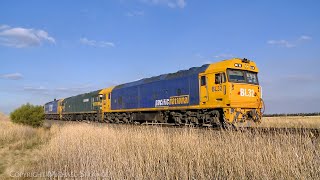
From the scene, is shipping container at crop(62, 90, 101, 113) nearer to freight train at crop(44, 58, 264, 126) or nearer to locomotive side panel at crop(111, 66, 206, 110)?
locomotive side panel at crop(111, 66, 206, 110)

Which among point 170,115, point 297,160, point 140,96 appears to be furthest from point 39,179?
point 140,96

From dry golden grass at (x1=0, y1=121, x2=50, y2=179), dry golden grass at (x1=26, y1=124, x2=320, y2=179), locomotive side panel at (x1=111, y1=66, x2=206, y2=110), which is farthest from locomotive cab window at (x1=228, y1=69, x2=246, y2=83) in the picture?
dry golden grass at (x1=0, y1=121, x2=50, y2=179)

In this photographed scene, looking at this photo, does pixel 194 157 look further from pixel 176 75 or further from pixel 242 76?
pixel 176 75

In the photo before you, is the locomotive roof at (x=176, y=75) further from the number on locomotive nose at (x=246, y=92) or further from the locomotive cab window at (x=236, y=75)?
the number on locomotive nose at (x=246, y=92)

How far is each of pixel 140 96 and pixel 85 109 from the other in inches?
659

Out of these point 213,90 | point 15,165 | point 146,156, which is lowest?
point 15,165

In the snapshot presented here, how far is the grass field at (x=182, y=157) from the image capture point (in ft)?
21.1

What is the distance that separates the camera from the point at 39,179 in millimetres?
8914

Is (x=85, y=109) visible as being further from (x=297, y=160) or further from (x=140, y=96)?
(x=297, y=160)

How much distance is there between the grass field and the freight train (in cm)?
487

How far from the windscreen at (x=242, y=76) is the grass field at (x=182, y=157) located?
6904 mm

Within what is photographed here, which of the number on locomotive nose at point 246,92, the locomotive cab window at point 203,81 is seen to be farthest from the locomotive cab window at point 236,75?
the locomotive cab window at point 203,81

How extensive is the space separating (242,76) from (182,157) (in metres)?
10.1

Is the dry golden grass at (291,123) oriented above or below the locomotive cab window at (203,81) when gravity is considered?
below
